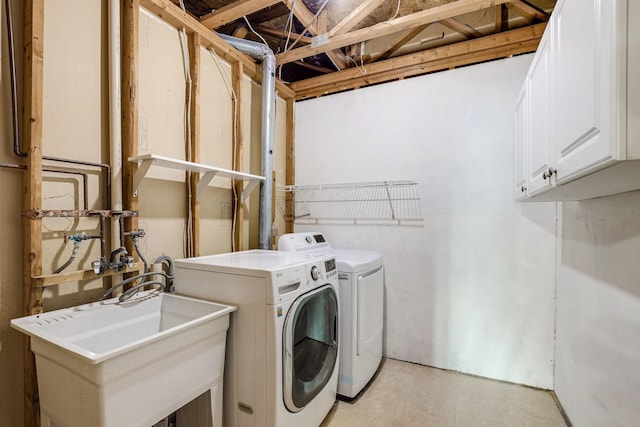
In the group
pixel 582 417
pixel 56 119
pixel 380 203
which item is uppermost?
pixel 56 119

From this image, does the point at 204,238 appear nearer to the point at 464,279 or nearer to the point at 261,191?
the point at 261,191

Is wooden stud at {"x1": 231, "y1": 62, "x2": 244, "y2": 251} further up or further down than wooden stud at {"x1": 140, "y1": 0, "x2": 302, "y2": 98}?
further down

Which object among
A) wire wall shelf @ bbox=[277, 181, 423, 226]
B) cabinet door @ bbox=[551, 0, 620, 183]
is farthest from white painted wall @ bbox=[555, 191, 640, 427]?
wire wall shelf @ bbox=[277, 181, 423, 226]

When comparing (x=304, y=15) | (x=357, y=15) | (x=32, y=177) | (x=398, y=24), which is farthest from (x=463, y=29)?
(x=32, y=177)

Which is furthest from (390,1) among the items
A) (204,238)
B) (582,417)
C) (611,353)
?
(582,417)

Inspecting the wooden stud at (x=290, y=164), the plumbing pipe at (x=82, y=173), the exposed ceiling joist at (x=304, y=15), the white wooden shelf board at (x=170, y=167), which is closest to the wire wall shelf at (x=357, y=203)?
the wooden stud at (x=290, y=164)

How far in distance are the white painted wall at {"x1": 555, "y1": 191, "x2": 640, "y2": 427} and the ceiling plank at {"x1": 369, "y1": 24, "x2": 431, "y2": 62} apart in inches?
72.5

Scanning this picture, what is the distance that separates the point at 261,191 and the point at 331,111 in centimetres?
111

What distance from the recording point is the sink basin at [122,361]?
96cm

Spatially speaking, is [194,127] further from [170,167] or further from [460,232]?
[460,232]

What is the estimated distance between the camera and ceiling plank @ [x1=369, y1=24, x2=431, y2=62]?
8.47ft

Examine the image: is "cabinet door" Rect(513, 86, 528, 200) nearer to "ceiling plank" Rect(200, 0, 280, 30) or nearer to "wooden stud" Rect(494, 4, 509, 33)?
"wooden stud" Rect(494, 4, 509, 33)

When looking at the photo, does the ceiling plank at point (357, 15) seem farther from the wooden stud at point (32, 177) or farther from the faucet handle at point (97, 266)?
the faucet handle at point (97, 266)

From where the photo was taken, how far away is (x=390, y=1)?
234 cm
